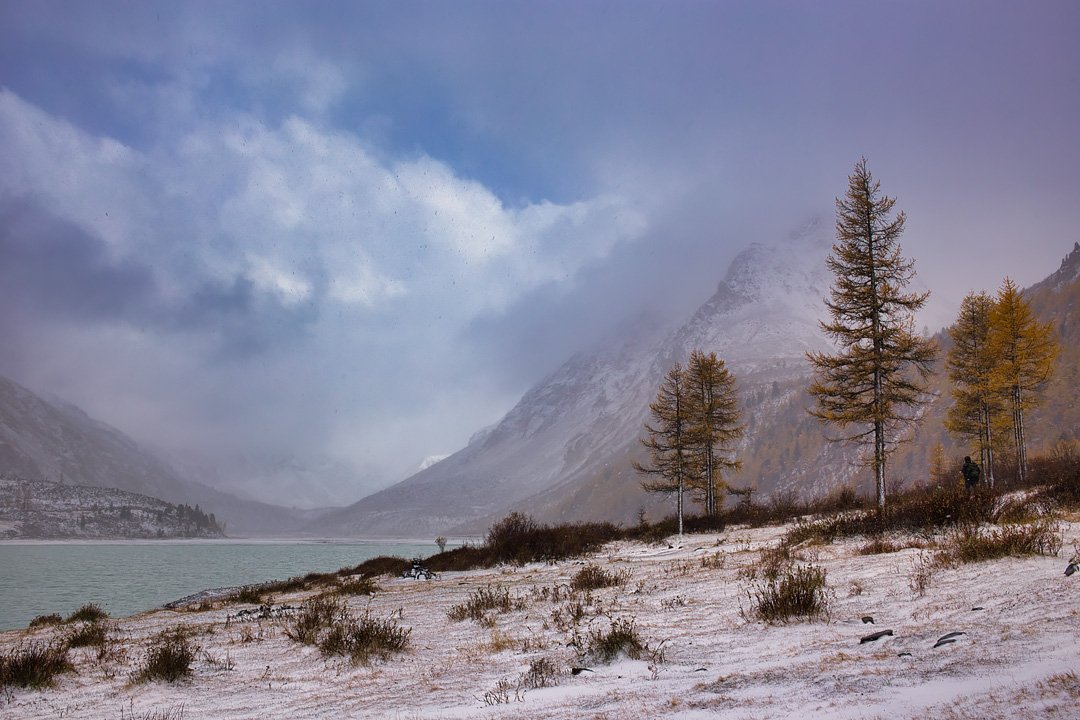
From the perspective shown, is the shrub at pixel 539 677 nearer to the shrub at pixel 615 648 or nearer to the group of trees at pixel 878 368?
the shrub at pixel 615 648

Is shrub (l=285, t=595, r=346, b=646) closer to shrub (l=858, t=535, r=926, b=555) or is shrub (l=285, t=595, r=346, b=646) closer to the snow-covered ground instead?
the snow-covered ground

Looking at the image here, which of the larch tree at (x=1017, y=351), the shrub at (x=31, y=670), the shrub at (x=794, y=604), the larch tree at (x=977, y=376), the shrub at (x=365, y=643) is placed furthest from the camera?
the larch tree at (x=977, y=376)

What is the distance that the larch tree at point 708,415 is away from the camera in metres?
37.3

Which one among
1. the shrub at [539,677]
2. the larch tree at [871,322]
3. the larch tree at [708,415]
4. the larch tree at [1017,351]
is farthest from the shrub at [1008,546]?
the larch tree at [1017,351]

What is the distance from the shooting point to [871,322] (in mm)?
25781

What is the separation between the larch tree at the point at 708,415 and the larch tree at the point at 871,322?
11.1m

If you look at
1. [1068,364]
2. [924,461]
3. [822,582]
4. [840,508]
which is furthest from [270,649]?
[924,461]

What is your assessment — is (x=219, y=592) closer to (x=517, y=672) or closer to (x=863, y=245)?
(x=517, y=672)

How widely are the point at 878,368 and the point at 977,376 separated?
16.4m

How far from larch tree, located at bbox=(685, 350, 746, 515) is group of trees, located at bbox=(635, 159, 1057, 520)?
0.08 m

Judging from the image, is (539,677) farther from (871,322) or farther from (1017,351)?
(1017,351)

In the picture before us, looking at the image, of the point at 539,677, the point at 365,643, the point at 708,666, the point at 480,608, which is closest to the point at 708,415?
the point at 480,608

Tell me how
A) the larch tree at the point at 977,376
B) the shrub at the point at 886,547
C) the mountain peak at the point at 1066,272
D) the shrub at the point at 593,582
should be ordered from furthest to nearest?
the mountain peak at the point at 1066,272 < the larch tree at the point at 977,376 < the shrub at the point at 593,582 < the shrub at the point at 886,547

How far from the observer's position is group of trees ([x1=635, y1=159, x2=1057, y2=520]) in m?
25.4
